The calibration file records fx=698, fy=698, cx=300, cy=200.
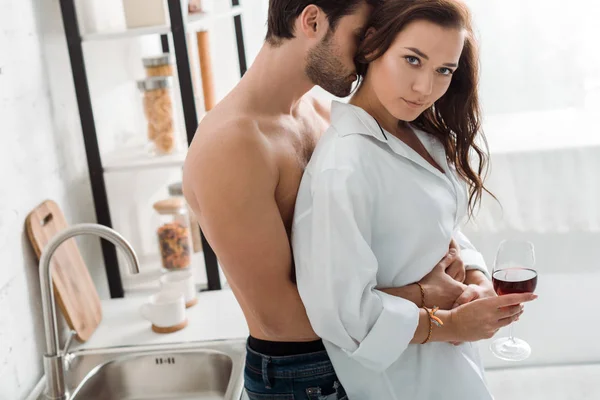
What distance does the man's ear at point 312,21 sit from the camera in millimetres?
1257

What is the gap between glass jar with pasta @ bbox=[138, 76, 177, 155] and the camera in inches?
80.7

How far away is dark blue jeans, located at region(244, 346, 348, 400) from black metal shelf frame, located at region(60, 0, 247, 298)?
2.78ft

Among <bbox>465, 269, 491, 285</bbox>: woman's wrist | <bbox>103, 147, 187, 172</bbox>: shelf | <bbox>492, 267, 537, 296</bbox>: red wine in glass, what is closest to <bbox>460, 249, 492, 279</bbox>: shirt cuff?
<bbox>465, 269, 491, 285</bbox>: woman's wrist

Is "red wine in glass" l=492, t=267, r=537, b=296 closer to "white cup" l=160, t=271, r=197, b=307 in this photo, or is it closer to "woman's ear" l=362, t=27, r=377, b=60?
"woman's ear" l=362, t=27, r=377, b=60

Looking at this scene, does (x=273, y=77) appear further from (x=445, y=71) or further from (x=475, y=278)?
(x=475, y=278)

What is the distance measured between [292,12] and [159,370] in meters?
1.05

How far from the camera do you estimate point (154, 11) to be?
2.00 m

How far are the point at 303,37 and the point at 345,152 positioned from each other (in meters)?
0.26

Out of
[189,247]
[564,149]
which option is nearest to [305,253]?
[189,247]

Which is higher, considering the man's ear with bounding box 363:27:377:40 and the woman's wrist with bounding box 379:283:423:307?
the man's ear with bounding box 363:27:377:40

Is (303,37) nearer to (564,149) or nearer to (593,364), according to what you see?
(564,149)

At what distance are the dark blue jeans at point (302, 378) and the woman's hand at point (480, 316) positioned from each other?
0.25m

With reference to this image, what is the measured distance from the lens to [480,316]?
1247 mm

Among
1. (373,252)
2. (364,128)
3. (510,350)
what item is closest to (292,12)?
(364,128)
